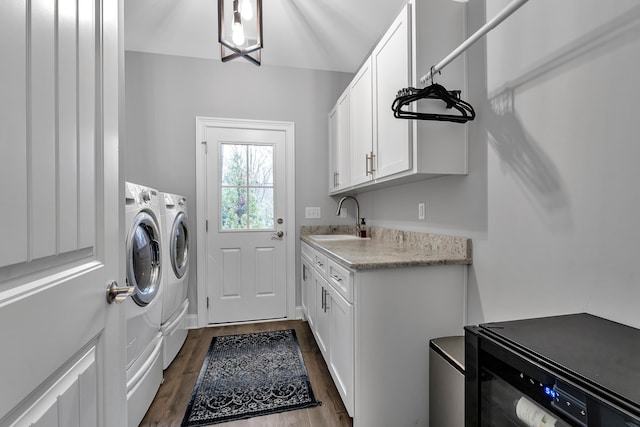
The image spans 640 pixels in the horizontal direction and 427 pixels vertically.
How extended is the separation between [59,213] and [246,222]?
7.93 feet

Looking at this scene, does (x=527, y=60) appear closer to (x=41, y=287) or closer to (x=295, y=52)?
(x=41, y=287)

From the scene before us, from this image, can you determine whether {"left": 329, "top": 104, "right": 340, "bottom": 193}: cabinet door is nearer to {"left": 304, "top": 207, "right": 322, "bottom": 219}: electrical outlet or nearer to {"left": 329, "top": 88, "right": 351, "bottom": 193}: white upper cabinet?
{"left": 329, "top": 88, "right": 351, "bottom": 193}: white upper cabinet

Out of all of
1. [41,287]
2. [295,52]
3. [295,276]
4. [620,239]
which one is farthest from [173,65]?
[620,239]

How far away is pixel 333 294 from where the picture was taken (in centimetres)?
170

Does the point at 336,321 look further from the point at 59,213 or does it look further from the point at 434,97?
the point at 59,213

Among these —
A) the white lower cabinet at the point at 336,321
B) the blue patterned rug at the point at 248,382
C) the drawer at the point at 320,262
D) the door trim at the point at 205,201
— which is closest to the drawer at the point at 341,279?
the white lower cabinet at the point at 336,321

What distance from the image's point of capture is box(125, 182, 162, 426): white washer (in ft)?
4.66

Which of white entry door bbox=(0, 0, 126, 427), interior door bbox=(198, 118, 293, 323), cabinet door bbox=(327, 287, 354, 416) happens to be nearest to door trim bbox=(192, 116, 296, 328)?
interior door bbox=(198, 118, 293, 323)

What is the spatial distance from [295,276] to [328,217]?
29.3 inches

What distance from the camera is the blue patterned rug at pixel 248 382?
5.37 feet

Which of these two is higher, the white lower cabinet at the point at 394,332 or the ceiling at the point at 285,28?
the ceiling at the point at 285,28

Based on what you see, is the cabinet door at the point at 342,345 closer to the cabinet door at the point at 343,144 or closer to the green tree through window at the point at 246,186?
the cabinet door at the point at 343,144

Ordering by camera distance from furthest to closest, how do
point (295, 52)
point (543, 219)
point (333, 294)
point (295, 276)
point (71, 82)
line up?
point (295, 276)
point (295, 52)
point (333, 294)
point (543, 219)
point (71, 82)

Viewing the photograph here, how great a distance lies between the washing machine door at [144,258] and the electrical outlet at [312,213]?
156cm
